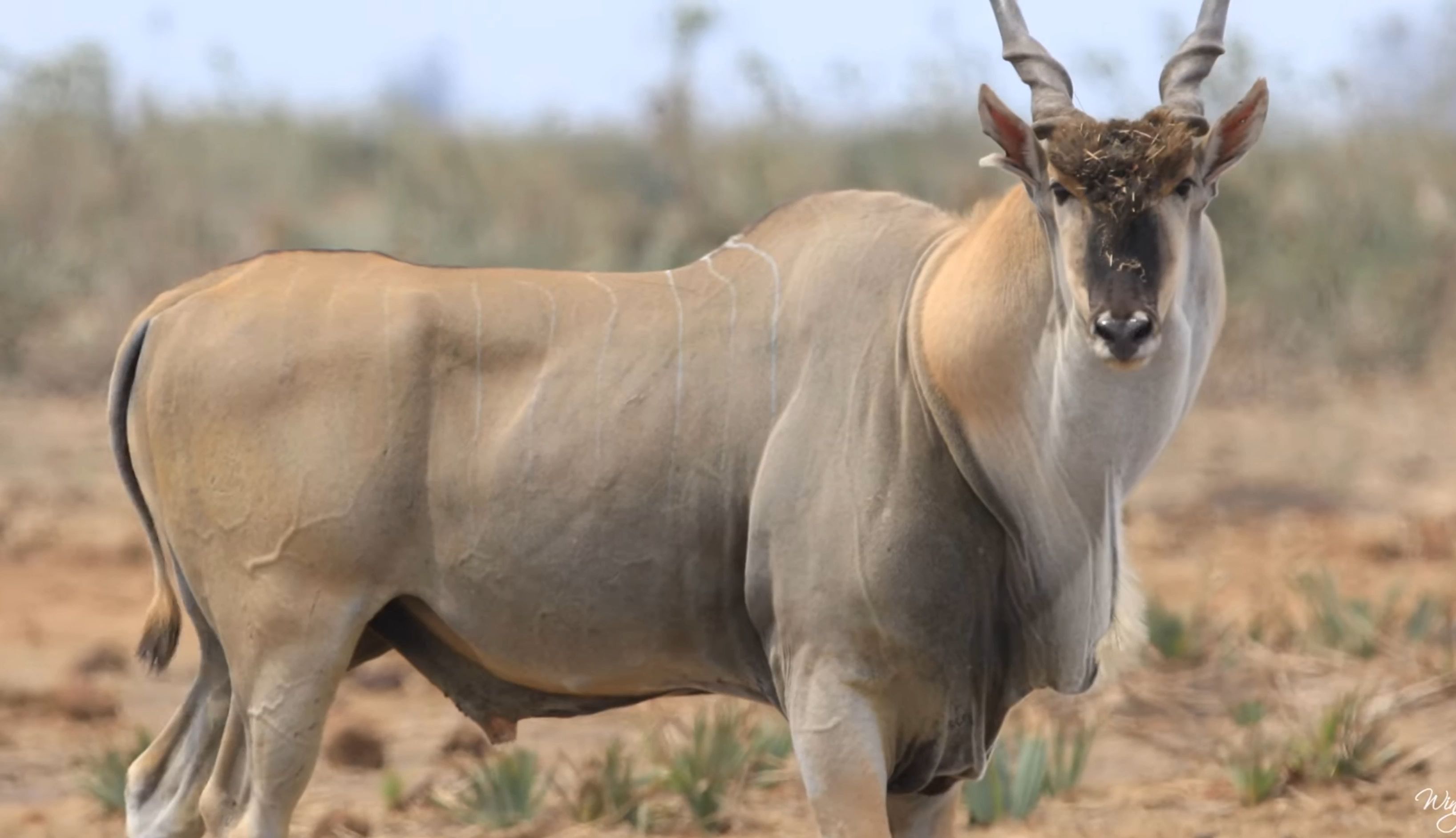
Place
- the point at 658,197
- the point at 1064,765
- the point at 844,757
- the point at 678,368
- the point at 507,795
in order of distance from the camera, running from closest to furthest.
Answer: the point at 844,757 < the point at 678,368 < the point at 507,795 < the point at 1064,765 < the point at 658,197

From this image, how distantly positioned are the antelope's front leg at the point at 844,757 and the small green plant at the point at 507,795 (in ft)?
7.40

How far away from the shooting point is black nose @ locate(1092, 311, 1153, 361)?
3.79 meters

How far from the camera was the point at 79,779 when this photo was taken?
7059mm

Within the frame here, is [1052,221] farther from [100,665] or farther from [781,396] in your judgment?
[100,665]

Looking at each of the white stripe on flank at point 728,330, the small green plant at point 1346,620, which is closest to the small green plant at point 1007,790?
the small green plant at point 1346,620

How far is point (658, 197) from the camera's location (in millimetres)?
19484

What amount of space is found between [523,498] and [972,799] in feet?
7.80

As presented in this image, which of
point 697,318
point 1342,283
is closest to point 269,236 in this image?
point 1342,283

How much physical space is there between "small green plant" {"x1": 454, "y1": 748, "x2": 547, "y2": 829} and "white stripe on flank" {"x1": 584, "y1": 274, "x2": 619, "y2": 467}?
2093 millimetres

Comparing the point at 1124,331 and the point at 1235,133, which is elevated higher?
the point at 1235,133

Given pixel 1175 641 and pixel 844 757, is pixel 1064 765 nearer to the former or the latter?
pixel 1175 641

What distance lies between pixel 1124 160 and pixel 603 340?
132 cm

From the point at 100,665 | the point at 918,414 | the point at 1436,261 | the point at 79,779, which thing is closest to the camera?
the point at 918,414

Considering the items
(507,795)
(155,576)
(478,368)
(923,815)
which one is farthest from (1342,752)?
(155,576)
